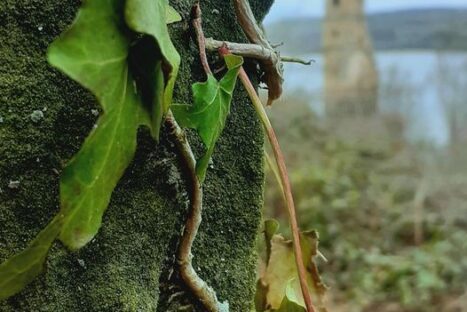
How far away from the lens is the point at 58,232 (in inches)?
14.1

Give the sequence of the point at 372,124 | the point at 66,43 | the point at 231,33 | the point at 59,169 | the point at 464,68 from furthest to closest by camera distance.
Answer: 1. the point at 372,124
2. the point at 464,68
3. the point at 231,33
4. the point at 59,169
5. the point at 66,43

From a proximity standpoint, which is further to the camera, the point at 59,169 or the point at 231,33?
A: the point at 231,33

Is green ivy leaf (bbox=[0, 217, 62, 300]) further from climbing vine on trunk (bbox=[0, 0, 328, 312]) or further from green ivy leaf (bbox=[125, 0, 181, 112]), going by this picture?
green ivy leaf (bbox=[125, 0, 181, 112])

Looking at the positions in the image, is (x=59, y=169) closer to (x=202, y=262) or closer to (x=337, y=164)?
(x=202, y=262)

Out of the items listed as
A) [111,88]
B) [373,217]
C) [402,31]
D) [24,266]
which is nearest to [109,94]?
[111,88]

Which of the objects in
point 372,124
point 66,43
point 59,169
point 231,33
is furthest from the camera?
point 372,124

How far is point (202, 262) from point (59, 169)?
15 cm

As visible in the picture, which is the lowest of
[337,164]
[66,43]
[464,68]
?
[337,164]

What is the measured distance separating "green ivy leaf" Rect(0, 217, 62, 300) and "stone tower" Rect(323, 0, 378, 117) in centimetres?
471

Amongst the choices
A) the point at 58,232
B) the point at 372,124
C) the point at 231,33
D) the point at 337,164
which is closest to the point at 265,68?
the point at 231,33

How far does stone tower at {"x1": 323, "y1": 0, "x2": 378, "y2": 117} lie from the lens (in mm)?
5082

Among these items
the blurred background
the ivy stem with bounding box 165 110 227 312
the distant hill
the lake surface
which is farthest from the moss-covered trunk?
the distant hill

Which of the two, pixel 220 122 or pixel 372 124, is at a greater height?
pixel 220 122

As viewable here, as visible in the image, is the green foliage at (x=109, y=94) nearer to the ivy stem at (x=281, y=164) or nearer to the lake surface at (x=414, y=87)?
the ivy stem at (x=281, y=164)
